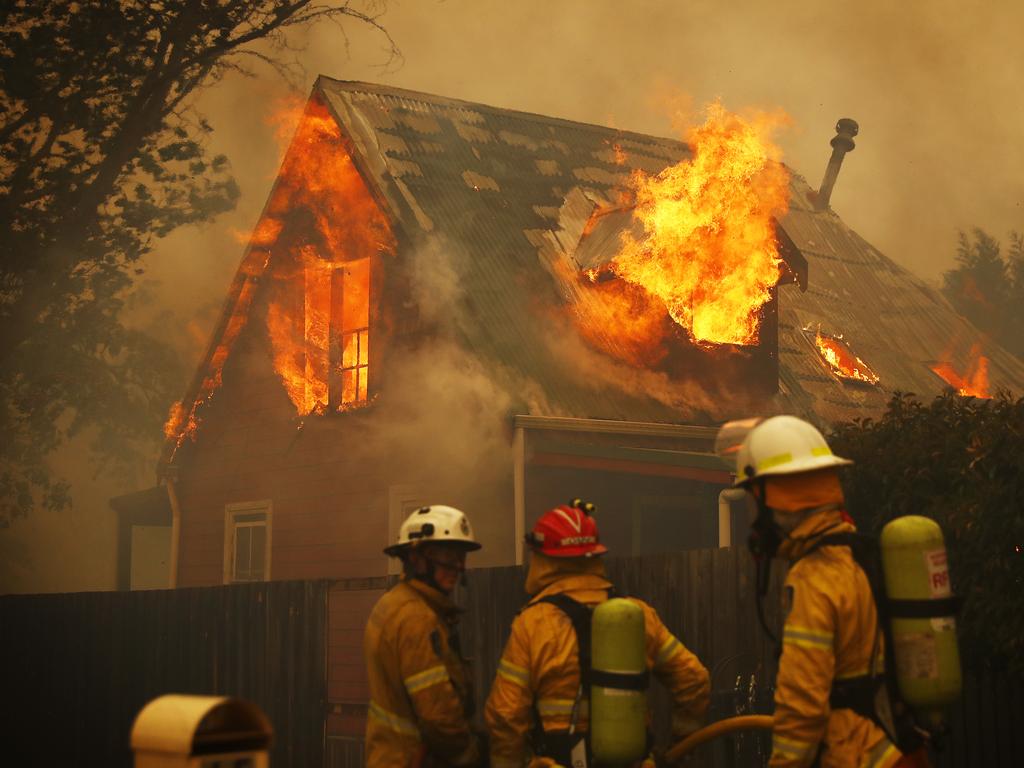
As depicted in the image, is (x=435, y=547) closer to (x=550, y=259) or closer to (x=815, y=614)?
(x=815, y=614)

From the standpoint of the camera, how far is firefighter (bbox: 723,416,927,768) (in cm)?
447

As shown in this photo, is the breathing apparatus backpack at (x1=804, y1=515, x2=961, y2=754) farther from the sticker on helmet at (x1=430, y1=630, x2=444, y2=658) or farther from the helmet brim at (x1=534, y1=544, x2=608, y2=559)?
the sticker on helmet at (x1=430, y1=630, x2=444, y2=658)

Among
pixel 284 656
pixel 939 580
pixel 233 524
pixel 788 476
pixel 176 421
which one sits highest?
pixel 176 421

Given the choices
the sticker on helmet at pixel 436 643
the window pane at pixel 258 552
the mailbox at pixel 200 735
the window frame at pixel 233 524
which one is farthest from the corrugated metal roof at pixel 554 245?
the mailbox at pixel 200 735

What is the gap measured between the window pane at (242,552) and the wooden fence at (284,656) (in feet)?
13.5

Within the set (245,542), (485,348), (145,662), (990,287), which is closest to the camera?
(145,662)

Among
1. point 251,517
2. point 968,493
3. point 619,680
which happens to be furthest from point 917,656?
point 251,517

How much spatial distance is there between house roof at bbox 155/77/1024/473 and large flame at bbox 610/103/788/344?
0.66 m

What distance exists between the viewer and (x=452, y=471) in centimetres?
1533

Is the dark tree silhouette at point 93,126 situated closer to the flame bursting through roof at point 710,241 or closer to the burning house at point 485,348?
the burning house at point 485,348

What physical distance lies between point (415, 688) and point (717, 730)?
1.31m

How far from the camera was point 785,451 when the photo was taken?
4.81m

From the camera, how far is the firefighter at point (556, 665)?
5.55 metres

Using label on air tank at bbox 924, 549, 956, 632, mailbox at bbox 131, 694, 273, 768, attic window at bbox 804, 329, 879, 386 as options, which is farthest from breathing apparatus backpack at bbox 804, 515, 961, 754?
attic window at bbox 804, 329, 879, 386
